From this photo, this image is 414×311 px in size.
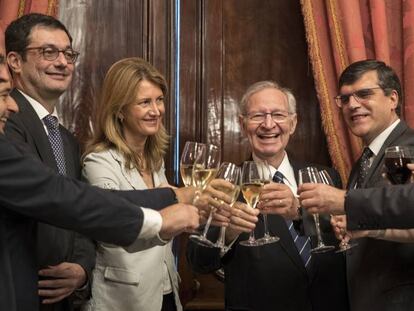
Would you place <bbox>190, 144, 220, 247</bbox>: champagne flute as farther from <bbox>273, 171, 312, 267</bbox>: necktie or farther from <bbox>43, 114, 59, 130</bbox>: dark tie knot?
<bbox>43, 114, 59, 130</bbox>: dark tie knot

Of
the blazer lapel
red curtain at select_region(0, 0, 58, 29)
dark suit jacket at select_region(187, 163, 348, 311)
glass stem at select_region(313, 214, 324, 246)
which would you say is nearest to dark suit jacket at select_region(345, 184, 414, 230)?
glass stem at select_region(313, 214, 324, 246)

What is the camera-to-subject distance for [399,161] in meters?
1.80

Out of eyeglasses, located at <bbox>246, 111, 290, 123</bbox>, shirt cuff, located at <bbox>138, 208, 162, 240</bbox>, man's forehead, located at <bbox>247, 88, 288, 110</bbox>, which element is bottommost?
shirt cuff, located at <bbox>138, 208, 162, 240</bbox>

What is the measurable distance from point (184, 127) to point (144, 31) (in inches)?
A: 17.9

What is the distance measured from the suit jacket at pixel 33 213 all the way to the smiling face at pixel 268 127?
3.00ft

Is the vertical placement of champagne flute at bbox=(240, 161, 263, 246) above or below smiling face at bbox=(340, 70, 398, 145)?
below

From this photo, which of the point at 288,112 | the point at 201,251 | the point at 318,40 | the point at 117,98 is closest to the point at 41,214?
the point at 201,251

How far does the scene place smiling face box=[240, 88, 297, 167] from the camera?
235cm

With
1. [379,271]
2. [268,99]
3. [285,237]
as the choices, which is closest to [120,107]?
[268,99]

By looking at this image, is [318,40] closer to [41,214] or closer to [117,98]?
[117,98]

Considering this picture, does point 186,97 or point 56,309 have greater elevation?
point 186,97

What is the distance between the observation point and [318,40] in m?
2.73

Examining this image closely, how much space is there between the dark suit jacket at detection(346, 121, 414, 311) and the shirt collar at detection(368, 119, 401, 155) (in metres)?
0.10

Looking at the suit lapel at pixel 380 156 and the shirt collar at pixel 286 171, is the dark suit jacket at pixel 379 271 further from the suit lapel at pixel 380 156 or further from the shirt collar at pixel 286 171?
the shirt collar at pixel 286 171
